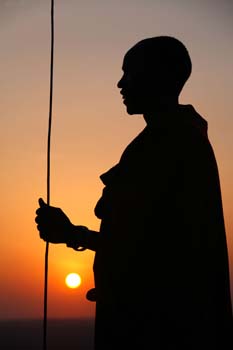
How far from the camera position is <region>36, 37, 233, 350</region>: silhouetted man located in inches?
146

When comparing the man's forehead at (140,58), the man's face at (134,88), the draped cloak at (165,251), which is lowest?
the draped cloak at (165,251)

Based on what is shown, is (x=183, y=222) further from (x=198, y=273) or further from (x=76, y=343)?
(x=76, y=343)

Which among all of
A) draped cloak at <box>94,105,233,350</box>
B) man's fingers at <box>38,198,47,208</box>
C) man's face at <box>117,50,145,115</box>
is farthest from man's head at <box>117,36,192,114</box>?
man's fingers at <box>38,198,47,208</box>

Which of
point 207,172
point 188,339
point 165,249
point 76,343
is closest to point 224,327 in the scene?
point 188,339

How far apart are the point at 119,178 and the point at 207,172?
47 cm

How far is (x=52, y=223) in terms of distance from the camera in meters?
4.07

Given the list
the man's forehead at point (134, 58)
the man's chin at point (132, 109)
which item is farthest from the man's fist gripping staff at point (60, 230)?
the man's forehead at point (134, 58)

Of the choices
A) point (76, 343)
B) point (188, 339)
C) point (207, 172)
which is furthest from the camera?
point (76, 343)

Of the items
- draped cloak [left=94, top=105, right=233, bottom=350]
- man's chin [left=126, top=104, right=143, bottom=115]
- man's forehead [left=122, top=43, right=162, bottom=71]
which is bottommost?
draped cloak [left=94, top=105, right=233, bottom=350]

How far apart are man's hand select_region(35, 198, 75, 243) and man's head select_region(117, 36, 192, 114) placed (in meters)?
0.69

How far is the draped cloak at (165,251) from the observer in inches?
145

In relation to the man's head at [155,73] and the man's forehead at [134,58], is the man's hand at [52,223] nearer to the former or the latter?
the man's head at [155,73]

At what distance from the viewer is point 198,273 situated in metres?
3.74

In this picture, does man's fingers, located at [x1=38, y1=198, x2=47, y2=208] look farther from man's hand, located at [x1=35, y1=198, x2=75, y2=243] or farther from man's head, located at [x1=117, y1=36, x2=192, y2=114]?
man's head, located at [x1=117, y1=36, x2=192, y2=114]
